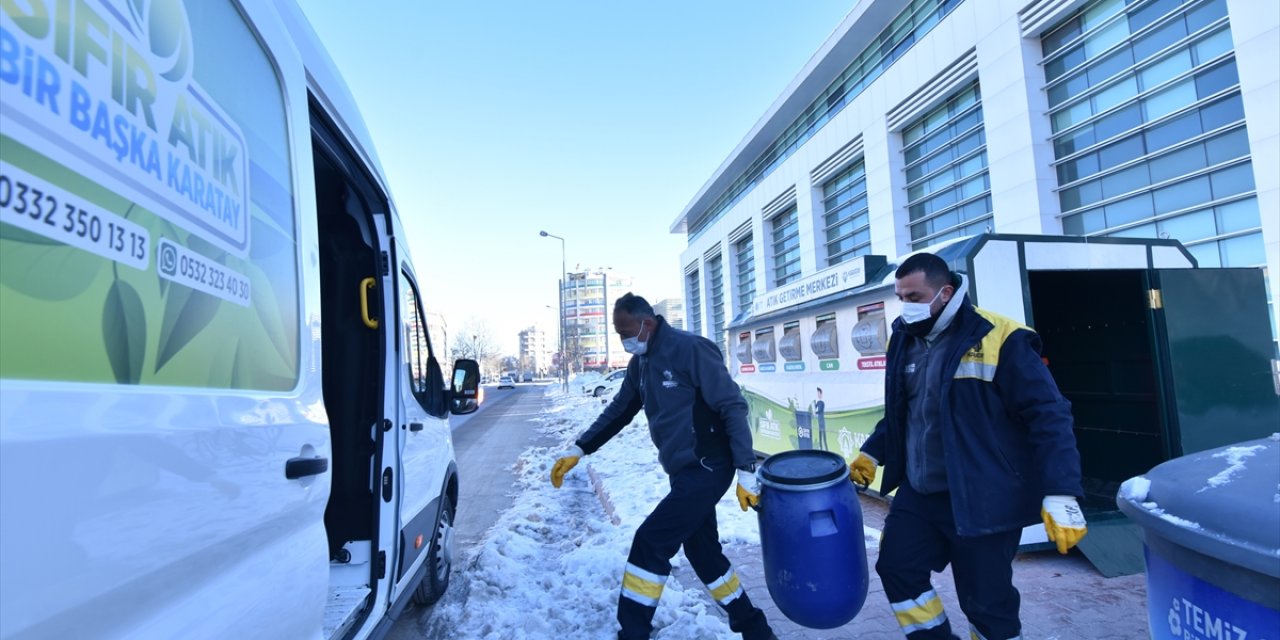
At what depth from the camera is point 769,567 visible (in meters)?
3.02

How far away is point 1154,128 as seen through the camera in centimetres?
1259

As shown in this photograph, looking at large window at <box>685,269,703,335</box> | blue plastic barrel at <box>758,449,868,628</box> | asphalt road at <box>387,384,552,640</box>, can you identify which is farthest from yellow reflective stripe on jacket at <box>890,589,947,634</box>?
large window at <box>685,269,703,335</box>

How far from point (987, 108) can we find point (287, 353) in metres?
18.7

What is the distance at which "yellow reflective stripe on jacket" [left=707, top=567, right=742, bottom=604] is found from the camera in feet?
10.7

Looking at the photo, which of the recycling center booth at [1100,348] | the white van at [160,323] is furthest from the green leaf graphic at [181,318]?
the recycling center booth at [1100,348]

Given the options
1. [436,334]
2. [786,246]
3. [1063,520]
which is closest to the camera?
[1063,520]

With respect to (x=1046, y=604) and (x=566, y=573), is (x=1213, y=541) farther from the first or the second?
(x=566, y=573)

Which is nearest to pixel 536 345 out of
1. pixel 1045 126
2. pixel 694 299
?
pixel 694 299

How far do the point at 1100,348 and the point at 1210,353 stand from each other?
1.29 meters

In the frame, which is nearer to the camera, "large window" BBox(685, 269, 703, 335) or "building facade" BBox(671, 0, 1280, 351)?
"building facade" BBox(671, 0, 1280, 351)

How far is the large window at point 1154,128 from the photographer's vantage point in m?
11.3

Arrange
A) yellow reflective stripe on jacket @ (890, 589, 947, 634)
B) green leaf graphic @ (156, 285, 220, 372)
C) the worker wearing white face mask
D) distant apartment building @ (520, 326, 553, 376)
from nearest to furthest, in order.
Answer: green leaf graphic @ (156, 285, 220, 372), the worker wearing white face mask, yellow reflective stripe on jacket @ (890, 589, 947, 634), distant apartment building @ (520, 326, 553, 376)

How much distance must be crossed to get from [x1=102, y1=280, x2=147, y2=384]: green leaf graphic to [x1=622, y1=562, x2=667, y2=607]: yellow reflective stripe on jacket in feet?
7.93

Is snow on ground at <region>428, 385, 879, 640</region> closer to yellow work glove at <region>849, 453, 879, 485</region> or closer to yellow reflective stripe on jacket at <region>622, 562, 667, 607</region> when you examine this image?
yellow reflective stripe on jacket at <region>622, 562, 667, 607</region>
